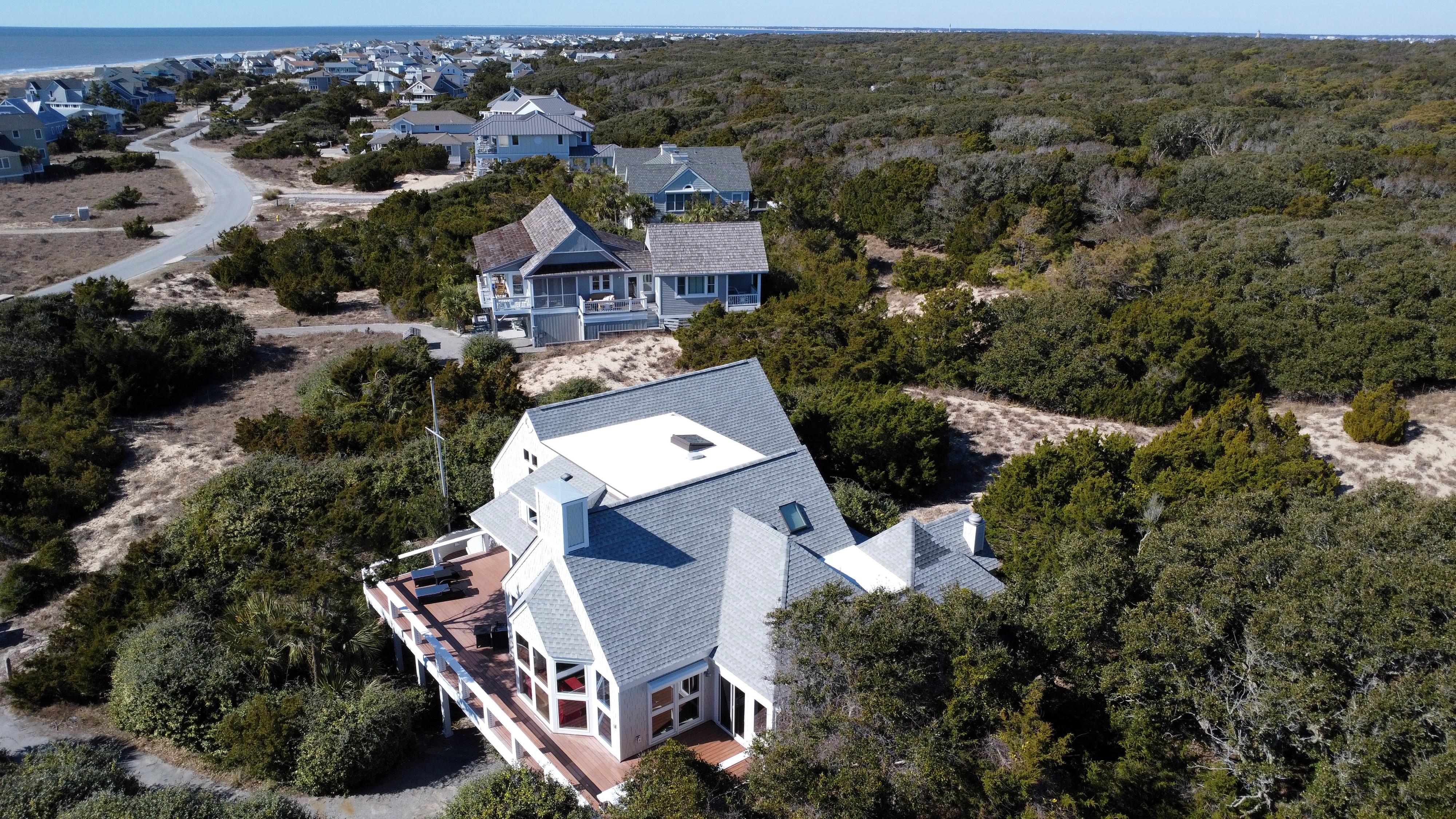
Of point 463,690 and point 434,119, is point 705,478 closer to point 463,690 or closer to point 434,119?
point 463,690

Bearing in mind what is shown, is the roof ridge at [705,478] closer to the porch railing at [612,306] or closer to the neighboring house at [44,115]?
the porch railing at [612,306]

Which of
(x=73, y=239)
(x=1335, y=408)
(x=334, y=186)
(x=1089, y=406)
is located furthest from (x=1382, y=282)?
(x=334, y=186)

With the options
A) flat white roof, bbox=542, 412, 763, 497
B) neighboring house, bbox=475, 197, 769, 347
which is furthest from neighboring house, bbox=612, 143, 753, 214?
flat white roof, bbox=542, 412, 763, 497

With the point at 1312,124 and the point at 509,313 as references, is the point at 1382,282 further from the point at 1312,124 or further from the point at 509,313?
the point at 1312,124

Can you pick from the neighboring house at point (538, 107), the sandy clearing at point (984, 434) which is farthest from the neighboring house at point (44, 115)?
the sandy clearing at point (984, 434)

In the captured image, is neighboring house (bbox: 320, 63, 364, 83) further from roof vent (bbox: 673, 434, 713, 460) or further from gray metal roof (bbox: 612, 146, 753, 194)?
roof vent (bbox: 673, 434, 713, 460)

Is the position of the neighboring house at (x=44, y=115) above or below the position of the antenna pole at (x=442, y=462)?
above
